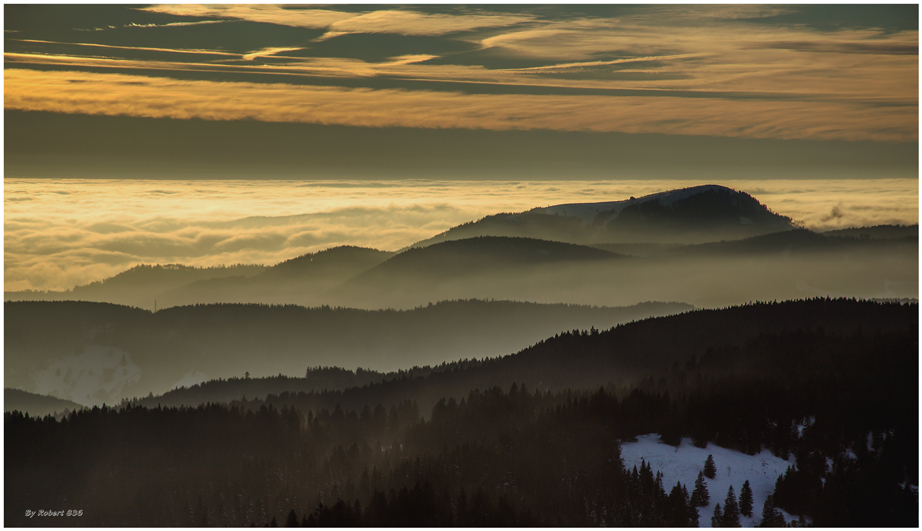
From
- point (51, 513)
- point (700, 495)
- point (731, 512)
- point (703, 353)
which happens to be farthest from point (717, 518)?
point (51, 513)

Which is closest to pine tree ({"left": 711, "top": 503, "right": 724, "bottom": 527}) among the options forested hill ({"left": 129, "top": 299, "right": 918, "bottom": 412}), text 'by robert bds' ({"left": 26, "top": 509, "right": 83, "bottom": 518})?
forested hill ({"left": 129, "top": 299, "right": 918, "bottom": 412})

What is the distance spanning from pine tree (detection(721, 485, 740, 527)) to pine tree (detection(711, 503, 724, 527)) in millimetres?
335

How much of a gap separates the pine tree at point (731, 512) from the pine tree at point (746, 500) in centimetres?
65

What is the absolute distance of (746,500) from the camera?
9369 centimetres

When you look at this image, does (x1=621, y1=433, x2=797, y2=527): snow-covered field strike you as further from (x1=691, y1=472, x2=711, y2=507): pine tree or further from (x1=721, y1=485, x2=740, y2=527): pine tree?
(x1=721, y1=485, x2=740, y2=527): pine tree

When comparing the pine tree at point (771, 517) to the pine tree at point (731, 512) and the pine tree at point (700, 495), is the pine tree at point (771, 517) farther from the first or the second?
the pine tree at point (700, 495)

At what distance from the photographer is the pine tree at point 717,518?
302ft

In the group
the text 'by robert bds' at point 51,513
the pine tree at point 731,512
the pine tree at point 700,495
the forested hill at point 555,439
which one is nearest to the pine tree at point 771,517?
the forested hill at point 555,439

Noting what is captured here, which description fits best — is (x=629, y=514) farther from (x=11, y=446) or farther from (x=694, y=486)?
(x=11, y=446)

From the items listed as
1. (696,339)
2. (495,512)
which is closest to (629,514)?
(495,512)

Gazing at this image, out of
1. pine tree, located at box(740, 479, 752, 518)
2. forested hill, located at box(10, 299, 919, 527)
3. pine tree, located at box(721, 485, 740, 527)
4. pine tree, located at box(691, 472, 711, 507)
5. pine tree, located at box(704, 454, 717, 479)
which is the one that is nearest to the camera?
pine tree, located at box(721, 485, 740, 527)

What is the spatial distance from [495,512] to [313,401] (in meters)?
97.8

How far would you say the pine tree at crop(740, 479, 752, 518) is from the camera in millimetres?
93000

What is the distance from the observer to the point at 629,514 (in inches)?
3863
